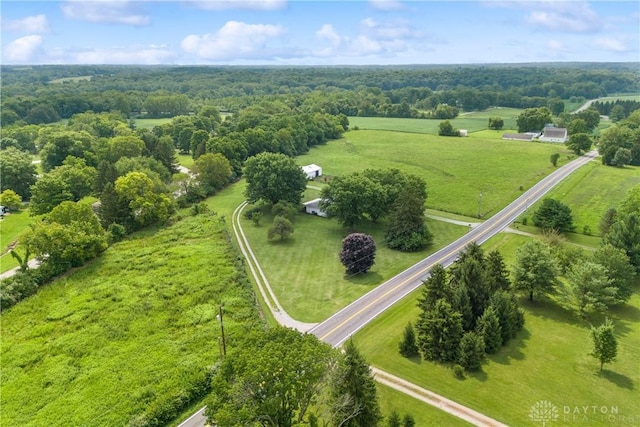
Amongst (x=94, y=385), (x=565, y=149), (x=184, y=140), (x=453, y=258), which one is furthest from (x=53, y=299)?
(x=565, y=149)

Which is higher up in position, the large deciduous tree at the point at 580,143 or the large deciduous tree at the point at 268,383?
the large deciduous tree at the point at 268,383

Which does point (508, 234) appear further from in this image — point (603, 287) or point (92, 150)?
point (92, 150)

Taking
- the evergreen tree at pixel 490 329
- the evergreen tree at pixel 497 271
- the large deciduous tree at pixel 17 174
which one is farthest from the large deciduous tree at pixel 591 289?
the large deciduous tree at pixel 17 174

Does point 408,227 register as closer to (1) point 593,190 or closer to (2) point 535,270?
(2) point 535,270

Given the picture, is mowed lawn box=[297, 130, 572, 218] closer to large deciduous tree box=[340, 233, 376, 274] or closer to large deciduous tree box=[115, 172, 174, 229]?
large deciduous tree box=[340, 233, 376, 274]

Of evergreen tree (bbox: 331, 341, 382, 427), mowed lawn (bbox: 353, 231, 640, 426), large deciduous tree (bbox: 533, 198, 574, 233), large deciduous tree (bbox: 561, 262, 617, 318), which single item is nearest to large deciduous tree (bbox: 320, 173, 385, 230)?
mowed lawn (bbox: 353, 231, 640, 426)

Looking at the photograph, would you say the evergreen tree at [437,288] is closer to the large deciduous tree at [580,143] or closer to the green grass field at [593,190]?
the green grass field at [593,190]
